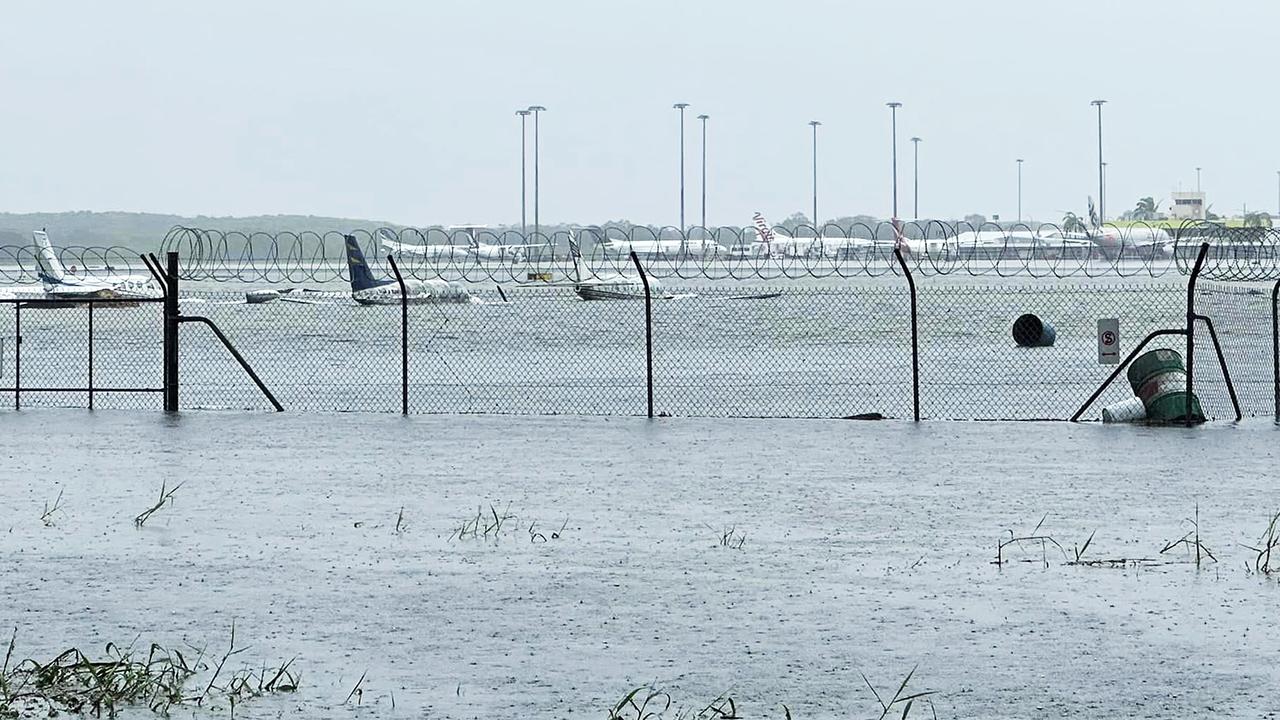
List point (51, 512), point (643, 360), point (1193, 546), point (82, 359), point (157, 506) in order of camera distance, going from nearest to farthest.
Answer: point (1193, 546) → point (51, 512) → point (157, 506) → point (643, 360) → point (82, 359)

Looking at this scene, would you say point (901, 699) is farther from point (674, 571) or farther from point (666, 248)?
point (666, 248)

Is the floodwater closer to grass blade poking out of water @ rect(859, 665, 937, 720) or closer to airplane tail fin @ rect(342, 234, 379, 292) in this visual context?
grass blade poking out of water @ rect(859, 665, 937, 720)

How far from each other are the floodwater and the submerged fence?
182 inches

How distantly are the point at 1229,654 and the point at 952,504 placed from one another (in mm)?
5270

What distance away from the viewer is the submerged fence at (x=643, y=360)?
26156 mm

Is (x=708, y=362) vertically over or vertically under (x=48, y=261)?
under

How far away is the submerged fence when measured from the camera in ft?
85.8

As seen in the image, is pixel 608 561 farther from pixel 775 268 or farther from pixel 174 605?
pixel 775 268

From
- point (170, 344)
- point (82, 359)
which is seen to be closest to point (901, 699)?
point (170, 344)

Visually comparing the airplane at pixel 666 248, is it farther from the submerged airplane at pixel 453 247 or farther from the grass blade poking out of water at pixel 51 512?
the grass blade poking out of water at pixel 51 512

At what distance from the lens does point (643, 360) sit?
129ft

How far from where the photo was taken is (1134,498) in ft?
46.2

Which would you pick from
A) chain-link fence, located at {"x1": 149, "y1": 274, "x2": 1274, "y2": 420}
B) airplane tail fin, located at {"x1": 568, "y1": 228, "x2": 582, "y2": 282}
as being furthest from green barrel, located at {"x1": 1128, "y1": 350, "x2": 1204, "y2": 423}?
airplane tail fin, located at {"x1": 568, "y1": 228, "x2": 582, "y2": 282}

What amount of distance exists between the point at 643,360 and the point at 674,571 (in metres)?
28.3
